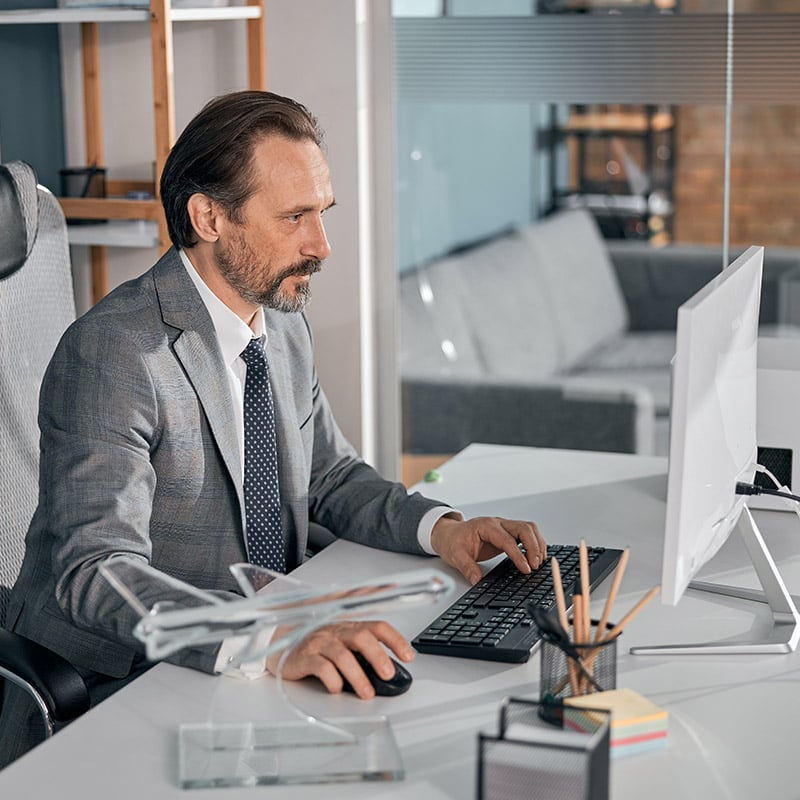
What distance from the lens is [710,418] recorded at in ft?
4.71

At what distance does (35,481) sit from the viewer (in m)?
2.09

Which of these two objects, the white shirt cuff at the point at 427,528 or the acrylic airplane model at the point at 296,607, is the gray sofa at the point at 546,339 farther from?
the acrylic airplane model at the point at 296,607

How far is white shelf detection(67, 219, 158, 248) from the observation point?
2.95 meters

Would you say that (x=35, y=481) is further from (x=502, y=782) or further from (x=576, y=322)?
(x=576, y=322)

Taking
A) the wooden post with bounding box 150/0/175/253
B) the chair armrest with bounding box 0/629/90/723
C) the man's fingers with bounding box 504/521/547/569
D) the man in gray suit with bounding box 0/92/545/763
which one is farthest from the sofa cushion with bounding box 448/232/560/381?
the chair armrest with bounding box 0/629/90/723

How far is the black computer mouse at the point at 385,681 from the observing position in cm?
143

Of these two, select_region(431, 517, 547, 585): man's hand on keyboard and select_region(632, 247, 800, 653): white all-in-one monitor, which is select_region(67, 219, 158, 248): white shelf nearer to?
select_region(431, 517, 547, 585): man's hand on keyboard

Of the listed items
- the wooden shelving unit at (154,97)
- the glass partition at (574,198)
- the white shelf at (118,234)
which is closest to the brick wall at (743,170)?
the glass partition at (574,198)

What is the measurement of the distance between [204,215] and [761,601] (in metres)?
0.97

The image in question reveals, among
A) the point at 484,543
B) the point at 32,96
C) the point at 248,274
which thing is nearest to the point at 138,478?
the point at 248,274

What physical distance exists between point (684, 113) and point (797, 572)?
5.06ft

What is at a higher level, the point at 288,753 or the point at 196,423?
the point at 196,423

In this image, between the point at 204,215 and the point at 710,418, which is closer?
the point at 710,418

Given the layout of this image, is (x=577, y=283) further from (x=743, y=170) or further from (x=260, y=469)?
(x=260, y=469)
